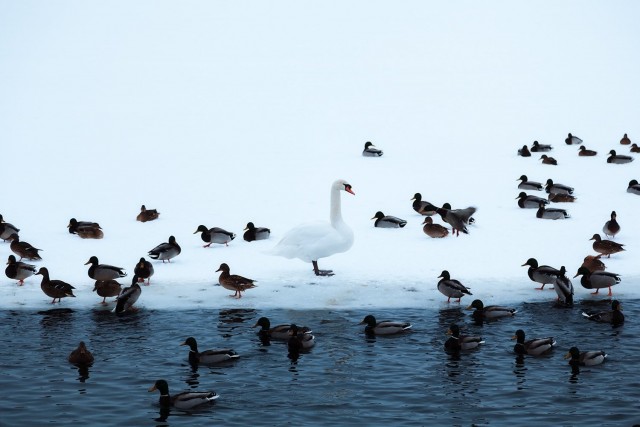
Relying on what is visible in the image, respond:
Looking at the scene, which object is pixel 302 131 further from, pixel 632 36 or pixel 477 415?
pixel 632 36

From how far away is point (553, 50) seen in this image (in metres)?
65.2

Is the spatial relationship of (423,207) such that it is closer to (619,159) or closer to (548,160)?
(548,160)

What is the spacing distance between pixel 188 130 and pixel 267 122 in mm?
4573

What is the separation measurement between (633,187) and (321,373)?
64.1 ft

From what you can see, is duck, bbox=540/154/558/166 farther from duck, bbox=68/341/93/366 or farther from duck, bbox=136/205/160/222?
duck, bbox=68/341/93/366

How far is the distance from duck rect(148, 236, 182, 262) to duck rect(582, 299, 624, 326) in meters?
10.5

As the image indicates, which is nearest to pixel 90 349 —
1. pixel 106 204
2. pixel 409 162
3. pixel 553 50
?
pixel 106 204

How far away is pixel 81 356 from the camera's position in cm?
1456

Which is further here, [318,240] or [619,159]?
[619,159]

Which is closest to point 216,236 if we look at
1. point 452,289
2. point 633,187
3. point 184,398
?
point 452,289

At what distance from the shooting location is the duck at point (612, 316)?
663 inches

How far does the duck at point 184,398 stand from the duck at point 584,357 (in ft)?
20.5

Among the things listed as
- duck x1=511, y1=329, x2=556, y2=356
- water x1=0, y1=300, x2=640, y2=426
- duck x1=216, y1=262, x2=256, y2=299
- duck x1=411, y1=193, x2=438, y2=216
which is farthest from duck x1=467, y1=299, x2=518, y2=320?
duck x1=411, y1=193, x2=438, y2=216

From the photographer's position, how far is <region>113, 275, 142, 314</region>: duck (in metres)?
17.7
